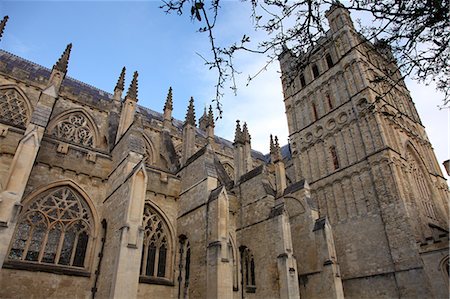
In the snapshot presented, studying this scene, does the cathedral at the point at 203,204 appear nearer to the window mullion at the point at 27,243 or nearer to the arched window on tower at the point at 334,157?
the window mullion at the point at 27,243

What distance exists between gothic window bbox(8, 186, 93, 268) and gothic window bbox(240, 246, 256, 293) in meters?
6.47

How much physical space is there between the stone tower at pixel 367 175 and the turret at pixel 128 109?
803cm

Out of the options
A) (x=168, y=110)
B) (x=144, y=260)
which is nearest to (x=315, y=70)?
(x=168, y=110)

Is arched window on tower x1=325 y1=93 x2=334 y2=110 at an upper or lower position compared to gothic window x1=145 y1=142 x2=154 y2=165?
upper

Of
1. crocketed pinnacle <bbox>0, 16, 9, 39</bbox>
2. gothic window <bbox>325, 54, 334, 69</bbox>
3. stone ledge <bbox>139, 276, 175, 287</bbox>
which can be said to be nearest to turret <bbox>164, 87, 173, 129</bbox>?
crocketed pinnacle <bbox>0, 16, 9, 39</bbox>

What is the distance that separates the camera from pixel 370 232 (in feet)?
53.4

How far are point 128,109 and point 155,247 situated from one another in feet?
22.6

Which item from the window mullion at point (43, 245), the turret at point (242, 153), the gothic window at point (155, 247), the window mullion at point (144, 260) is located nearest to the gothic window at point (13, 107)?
the window mullion at point (43, 245)

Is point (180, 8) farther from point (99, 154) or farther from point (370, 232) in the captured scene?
point (370, 232)

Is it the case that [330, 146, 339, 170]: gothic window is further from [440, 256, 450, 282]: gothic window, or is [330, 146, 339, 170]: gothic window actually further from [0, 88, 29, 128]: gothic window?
[0, 88, 29, 128]: gothic window

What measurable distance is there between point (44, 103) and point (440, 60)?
11959mm

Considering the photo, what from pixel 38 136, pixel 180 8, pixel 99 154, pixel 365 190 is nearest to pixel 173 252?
pixel 99 154

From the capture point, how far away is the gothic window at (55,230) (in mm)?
9023

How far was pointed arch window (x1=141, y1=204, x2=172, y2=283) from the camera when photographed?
1069 cm
